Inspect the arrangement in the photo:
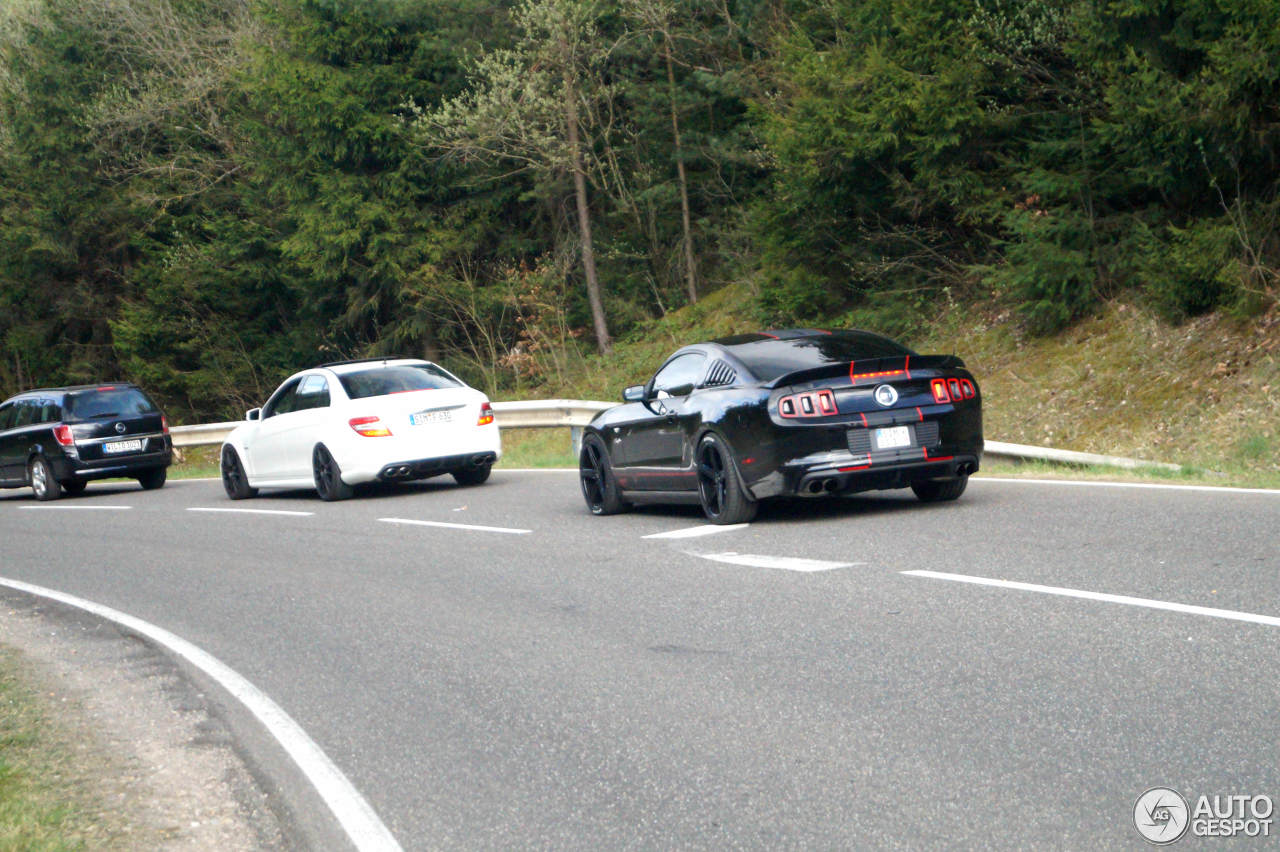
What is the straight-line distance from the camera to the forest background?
17406mm

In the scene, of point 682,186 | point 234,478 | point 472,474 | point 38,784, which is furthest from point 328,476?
point 682,186

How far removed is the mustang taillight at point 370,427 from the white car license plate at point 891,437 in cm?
720

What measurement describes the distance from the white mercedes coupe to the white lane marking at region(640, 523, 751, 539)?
5.42 metres

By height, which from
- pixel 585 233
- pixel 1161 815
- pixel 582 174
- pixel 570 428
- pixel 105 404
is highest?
pixel 582 174

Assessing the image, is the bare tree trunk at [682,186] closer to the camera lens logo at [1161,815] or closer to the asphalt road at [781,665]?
the asphalt road at [781,665]

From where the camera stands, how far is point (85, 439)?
73.0 feet

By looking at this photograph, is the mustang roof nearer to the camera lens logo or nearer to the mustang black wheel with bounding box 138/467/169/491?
the camera lens logo

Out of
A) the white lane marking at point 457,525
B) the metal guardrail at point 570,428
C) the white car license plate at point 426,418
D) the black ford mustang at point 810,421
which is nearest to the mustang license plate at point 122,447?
the metal guardrail at point 570,428

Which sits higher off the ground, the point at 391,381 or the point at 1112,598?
the point at 391,381

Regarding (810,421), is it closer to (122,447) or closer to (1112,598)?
(1112,598)

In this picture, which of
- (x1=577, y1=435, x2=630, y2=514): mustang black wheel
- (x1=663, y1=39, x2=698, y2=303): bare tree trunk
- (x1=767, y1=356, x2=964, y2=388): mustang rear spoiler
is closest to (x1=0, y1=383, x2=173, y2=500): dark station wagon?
(x1=577, y1=435, x2=630, y2=514): mustang black wheel

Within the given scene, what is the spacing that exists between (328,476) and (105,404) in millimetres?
7880

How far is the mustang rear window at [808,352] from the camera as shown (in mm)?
10867

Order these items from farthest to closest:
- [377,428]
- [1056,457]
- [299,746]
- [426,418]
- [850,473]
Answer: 1. [426,418]
2. [377,428]
3. [1056,457]
4. [850,473]
5. [299,746]
